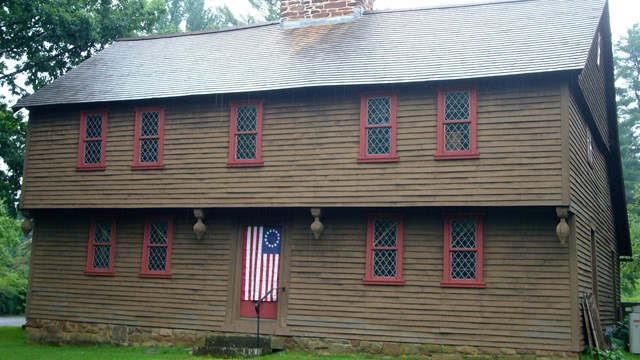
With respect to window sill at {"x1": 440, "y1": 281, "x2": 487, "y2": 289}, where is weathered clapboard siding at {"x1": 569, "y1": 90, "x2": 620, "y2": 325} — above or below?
above

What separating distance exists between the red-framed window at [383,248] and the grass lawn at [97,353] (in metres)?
1.84

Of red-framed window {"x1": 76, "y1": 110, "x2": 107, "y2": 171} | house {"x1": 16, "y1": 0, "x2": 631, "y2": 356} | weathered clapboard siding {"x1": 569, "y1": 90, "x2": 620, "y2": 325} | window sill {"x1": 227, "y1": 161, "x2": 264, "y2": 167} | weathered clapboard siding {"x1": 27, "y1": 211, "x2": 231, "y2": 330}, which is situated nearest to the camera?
house {"x1": 16, "y1": 0, "x2": 631, "y2": 356}

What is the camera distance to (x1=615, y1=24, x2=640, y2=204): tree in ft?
166

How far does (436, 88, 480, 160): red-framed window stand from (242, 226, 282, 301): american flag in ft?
15.1

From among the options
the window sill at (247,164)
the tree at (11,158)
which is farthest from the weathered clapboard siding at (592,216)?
the tree at (11,158)

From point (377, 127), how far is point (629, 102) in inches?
1598

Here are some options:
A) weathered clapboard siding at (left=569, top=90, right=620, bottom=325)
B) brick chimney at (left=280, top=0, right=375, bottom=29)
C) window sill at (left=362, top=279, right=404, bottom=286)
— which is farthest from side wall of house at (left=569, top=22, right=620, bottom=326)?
brick chimney at (left=280, top=0, right=375, bottom=29)

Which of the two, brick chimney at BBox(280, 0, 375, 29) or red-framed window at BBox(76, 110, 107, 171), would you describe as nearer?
red-framed window at BBox(76, 110, 107, 171)

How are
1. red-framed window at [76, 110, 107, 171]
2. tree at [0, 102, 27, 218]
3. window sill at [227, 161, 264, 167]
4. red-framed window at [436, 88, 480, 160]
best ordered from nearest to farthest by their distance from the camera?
red-framed window at [436, 88, 480, 160] → window sill at [227, 161, 264, 167] → red-framed window at [76, 110, 107, 171] → tree at [0, 102, 27, 218]

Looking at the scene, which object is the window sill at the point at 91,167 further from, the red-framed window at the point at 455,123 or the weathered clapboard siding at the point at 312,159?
the red-framed window at the point at 455,123

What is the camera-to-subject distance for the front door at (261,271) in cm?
1830

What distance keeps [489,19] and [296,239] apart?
7.11m

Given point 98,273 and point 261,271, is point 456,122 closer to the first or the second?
point 261,271

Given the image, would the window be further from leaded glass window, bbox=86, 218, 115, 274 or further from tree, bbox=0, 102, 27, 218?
tree, bbox=0, 102, 27, 218
